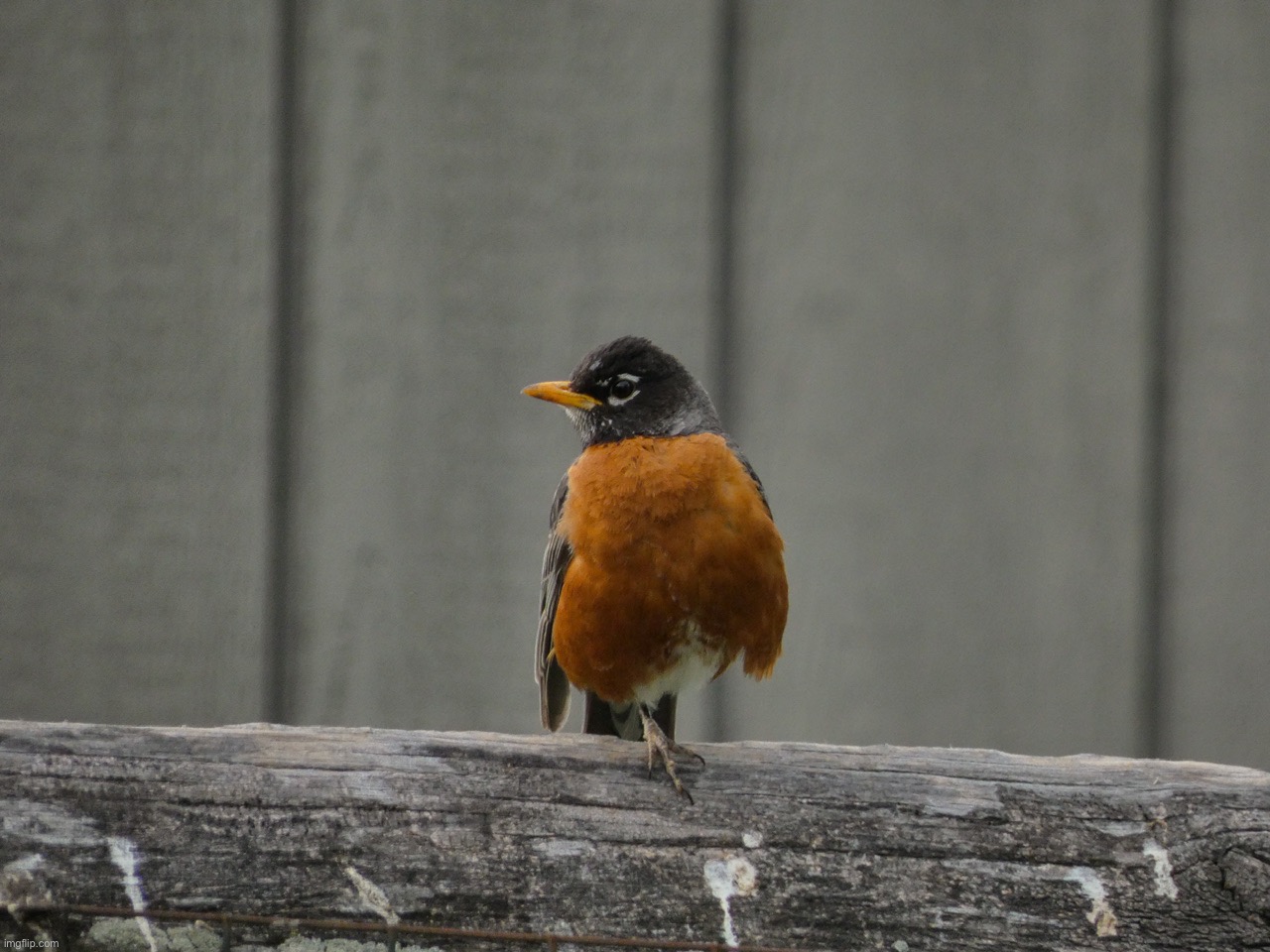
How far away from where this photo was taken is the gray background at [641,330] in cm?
261

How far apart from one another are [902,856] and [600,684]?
1.11 m

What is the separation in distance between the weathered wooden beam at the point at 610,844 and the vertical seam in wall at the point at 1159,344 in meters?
1.01

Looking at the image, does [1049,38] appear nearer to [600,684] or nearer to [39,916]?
[600,684]

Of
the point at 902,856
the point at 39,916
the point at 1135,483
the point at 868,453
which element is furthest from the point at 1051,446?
the point at 39,916

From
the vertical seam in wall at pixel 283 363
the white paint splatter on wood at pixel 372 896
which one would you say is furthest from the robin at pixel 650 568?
the white paint splatter on wood at pixel 372 896

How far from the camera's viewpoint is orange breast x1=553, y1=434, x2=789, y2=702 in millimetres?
2557

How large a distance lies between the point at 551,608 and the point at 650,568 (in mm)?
252

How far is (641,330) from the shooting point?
2.72m

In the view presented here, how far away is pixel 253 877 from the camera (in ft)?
5.17

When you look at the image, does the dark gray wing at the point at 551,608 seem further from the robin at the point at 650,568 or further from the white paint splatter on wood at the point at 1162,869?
the white paint splatter on wood at the point at 1162,869

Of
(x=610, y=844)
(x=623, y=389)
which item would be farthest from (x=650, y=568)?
(x=610, y=844)

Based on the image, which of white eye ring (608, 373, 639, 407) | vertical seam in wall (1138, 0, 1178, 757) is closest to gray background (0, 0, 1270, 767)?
vertical seam in wall (1138, 0, 1178, 757)

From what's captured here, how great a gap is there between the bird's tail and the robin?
58 mm

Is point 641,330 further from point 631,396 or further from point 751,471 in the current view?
point 751,471
